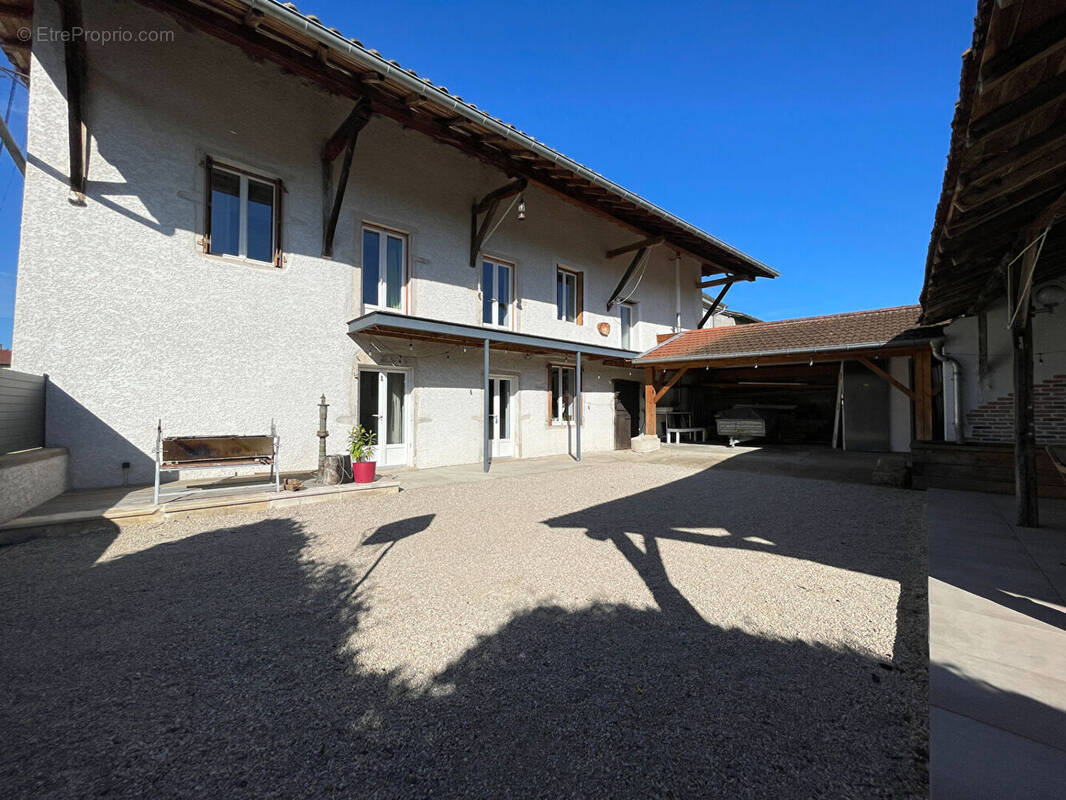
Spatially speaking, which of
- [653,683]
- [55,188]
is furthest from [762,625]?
[55,188]

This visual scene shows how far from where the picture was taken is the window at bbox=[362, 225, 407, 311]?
8398 mm

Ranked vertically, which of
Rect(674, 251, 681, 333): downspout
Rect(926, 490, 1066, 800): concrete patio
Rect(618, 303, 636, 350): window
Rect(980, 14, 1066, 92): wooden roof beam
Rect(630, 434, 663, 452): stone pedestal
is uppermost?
Rect(674, 251, 681, 333): downspout

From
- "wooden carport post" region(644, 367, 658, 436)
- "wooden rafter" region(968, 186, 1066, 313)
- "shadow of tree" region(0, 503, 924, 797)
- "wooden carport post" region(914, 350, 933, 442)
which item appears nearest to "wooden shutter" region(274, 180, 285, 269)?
"shadow of tree" region(0, 503, 924, 797)

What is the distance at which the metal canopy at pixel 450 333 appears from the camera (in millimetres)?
7168

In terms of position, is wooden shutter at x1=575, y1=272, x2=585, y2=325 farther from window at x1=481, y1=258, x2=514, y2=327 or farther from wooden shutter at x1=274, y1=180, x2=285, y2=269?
wooden shutter at x1=274, y1=180, x2=285, y2=269

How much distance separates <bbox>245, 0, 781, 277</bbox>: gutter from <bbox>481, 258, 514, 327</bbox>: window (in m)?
2.66

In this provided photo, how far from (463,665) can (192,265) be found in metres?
6.96

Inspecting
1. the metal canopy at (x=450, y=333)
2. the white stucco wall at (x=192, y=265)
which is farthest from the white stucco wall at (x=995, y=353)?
the white stucco wall at (x=192, y=265)

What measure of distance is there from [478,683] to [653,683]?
0.78m

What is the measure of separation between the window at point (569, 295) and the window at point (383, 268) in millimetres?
4397

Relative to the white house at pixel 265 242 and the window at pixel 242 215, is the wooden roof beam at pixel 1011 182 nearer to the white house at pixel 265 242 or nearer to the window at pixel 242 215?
the white house at pixel 265 242

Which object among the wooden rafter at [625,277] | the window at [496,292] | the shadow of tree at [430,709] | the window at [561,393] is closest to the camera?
the shadow of tree at [430,709]

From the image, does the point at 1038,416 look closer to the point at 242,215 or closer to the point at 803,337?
the point at 803,337

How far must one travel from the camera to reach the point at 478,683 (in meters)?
2.07
